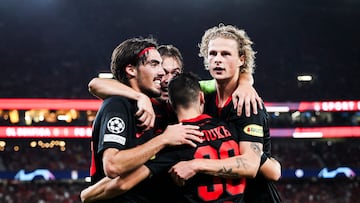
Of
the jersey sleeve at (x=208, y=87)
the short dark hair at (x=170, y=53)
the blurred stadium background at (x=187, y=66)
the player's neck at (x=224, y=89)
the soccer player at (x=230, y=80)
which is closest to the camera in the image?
the soccer player at (x=230, y=80)

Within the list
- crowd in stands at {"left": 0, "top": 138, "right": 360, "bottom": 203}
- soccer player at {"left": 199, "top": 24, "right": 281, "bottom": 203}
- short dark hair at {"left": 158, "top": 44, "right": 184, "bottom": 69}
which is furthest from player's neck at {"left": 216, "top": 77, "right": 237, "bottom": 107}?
crowd in stands at {"left": 0, "top": 138, "right": 360, "bottom": 203}

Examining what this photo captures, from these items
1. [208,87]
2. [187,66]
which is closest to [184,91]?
[208,87]

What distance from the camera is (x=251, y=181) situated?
4.83m

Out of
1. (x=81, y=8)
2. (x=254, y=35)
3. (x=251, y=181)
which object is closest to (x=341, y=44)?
(x=254, y=35)

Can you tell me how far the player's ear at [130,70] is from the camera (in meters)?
4.71

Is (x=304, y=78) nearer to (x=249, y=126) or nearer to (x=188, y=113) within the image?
(x=249, y=126)

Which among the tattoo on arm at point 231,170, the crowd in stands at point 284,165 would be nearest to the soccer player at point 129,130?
Result: the tattoo on arm at point 231,170

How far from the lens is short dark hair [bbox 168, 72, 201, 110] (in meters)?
4.20

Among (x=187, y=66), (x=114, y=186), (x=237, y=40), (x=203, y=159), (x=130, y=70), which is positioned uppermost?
(x=237, y=40)

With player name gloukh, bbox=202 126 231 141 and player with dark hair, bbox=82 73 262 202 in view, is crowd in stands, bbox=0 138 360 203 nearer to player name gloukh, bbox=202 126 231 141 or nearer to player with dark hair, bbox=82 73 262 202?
player with dark hair, bbox=82 73 262 202

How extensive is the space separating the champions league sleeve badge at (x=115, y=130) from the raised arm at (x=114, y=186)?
9.7 inches

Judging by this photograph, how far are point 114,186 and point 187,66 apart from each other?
116 feet

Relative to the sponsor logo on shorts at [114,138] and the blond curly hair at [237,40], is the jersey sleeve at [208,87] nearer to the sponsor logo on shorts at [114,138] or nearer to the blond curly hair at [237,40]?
the blond curly hair at [237,40]

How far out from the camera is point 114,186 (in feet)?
14.1
